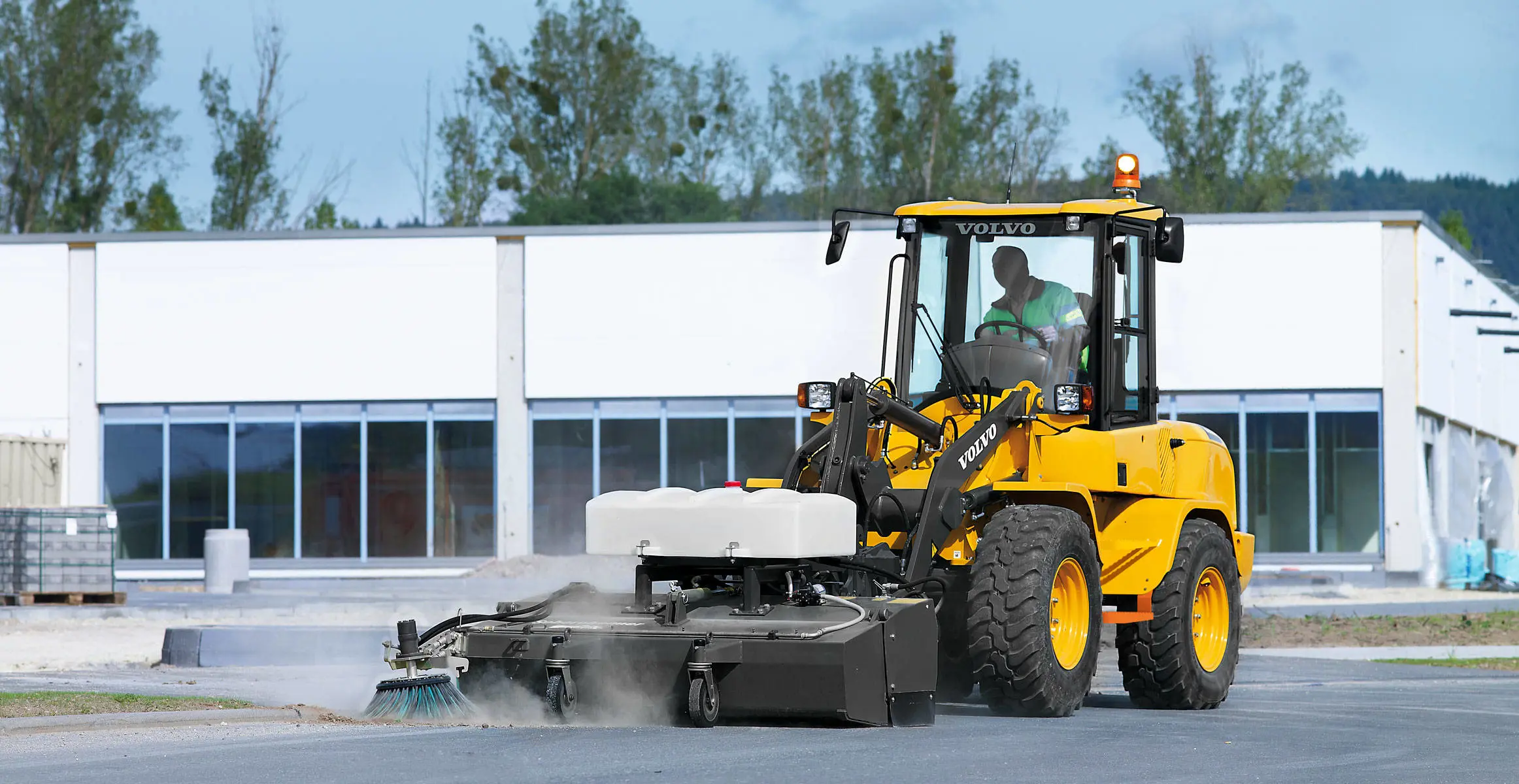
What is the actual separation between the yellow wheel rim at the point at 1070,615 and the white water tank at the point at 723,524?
1.21 metres

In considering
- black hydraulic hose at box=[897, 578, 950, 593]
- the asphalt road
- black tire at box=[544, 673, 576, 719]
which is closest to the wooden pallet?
the asphalt road

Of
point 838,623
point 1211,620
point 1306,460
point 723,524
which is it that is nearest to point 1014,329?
point 1211,620

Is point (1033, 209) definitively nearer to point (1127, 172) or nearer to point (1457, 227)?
point (1127, 172)

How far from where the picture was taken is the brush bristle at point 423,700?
966 cm

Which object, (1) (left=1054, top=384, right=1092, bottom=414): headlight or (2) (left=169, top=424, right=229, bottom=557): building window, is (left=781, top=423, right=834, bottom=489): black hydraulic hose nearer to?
(1) (left=1054, top=384, right=1092, bottom=414): headlight

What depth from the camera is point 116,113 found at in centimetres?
6525

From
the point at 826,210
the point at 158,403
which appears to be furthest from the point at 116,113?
the point at 158,403

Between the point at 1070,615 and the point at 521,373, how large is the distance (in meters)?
23.4

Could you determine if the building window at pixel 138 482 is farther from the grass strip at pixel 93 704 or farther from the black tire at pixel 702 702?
the black tire at pixel 702 702

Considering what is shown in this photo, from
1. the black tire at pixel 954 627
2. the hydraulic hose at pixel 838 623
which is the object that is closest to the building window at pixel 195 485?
the black tire at pixel 954 627

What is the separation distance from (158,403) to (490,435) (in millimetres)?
5797

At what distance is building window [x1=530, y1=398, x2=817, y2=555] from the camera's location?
33.1 metres

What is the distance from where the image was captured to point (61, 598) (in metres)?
24.7

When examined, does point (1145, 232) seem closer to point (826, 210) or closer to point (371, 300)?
point (371, 300)
